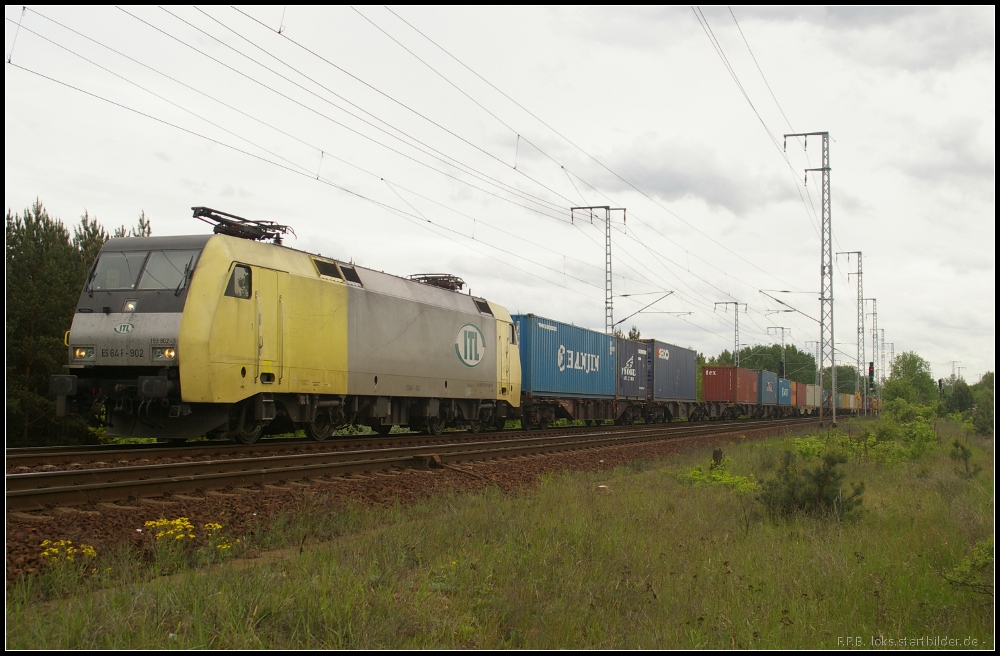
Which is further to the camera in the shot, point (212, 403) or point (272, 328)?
point (272, 328)

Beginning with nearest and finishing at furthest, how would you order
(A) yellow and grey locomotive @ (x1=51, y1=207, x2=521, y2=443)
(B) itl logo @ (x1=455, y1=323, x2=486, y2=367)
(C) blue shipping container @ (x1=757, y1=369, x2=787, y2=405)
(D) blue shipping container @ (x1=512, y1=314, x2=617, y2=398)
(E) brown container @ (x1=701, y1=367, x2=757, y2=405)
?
1. (A) yellow and grey locomotive @ (x1=51, y1=207, x2=521, y2=443)
2. (B) itl logo @ (x1=455, y1=323, x2=486, y2=367)
3. (D) blue shipping container @ (x1=512, y1=314, x2=617, y2=398)
4. (E) brown container @ (x1=701, y1=367, x2=757, y2=405)
5. (C) blue shipping container @ (x1=757, y1=369, x2=787, y2=405)

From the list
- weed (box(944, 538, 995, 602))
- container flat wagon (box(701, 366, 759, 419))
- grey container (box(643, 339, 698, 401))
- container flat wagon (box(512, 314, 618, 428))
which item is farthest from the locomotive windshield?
container flat wagon (box(701, 366, 759, 419))

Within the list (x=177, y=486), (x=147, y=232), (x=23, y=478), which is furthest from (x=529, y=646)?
(x=147, y=232)

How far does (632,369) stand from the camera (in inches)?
1248

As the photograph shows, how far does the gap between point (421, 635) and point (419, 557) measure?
174 centimetres

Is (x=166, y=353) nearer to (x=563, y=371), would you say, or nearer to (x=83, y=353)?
(x=83, y=353)

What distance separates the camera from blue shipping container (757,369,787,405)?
1880 inches

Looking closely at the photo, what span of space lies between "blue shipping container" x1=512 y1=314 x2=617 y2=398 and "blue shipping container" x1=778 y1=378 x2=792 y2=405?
28.8 m

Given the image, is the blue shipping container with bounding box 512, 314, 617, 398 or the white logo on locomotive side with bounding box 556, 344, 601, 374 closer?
the blue shipping container with bounding box 512, 314, 617, 398

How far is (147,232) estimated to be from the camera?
3344cm

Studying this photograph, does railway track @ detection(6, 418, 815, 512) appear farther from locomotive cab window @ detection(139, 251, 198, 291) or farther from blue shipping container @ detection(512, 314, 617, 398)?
blue shipping container @ detection(512, 314, 617, 398)

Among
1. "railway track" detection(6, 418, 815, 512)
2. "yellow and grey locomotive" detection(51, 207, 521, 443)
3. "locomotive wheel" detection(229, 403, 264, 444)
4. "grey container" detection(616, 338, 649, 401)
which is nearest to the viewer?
"railway track" detection(6, 418, 815, 512)

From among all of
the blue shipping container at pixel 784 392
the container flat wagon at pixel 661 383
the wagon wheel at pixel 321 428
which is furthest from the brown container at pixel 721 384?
the wagon wheel at pixel 321 428

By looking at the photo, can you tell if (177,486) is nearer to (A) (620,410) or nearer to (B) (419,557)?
(B) (419,557)
